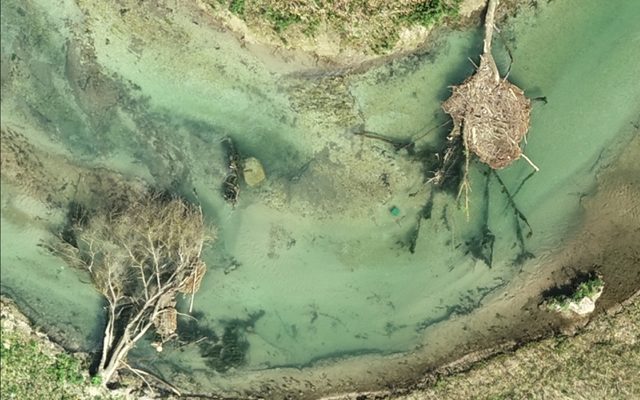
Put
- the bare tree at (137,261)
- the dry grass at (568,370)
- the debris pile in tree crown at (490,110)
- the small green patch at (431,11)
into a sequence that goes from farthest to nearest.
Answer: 1. the bare tree at (137,261)
2. the dry grass at (568,370)
3. the small green patch at (431,11)
4. the debris pile in tree crown at (490,110)

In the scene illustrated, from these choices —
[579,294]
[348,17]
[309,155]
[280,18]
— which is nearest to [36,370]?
[309,155]

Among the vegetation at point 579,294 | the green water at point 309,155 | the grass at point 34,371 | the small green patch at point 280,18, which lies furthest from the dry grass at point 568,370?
the small green patch at point 280,18

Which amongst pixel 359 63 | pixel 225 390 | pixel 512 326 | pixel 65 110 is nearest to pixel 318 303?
pixel 225 390

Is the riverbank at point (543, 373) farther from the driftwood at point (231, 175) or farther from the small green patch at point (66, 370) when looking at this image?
the driftwood at point (231, 175)

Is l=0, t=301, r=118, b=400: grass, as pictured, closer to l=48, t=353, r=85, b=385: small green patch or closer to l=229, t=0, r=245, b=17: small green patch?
l=48, t=353, r=85, b=385: small green patch

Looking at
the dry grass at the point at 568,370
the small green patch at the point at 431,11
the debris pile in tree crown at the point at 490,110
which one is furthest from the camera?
the dry grass at the point at 568,370

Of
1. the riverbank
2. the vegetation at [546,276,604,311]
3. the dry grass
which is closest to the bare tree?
the riverbank
